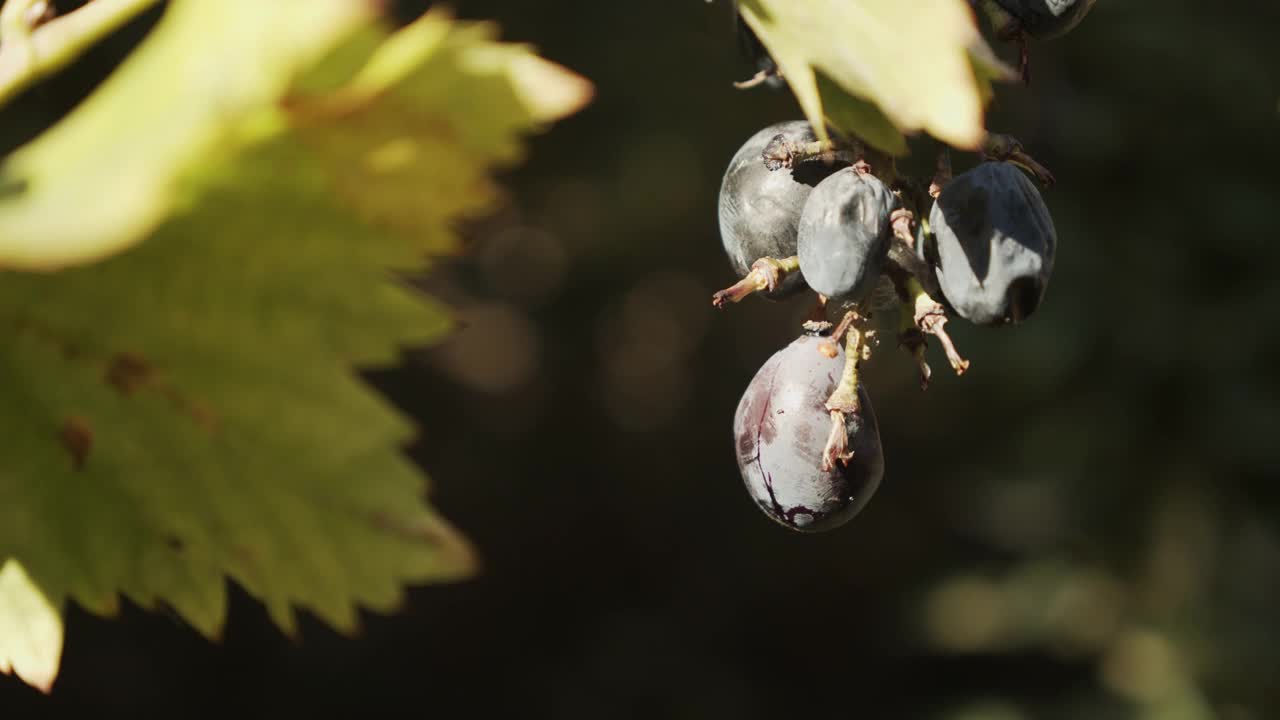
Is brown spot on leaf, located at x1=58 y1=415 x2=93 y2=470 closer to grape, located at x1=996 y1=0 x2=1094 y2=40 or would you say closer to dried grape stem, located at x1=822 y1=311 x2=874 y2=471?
dried grape stem, located at x1=822 y1=311 x2=874 y2=471

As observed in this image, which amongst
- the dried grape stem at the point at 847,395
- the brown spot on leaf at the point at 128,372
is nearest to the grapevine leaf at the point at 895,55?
the dried grape stem at the point at 847,395

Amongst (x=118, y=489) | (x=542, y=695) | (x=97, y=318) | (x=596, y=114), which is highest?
(x=97, y=318)

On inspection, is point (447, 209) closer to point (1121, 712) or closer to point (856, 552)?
point (1121, 712)

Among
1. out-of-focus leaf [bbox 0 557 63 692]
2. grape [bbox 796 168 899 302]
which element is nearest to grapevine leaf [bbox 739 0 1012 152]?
grape [bbox 796 168 899 302]

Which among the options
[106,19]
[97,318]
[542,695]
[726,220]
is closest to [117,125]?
[97,318]

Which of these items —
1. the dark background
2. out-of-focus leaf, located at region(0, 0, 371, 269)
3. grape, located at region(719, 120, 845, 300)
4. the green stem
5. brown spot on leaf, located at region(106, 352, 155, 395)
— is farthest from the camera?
the dark background

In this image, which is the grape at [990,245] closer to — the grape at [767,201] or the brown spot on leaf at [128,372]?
the grape at [767,201]

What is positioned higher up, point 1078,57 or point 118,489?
point 118,489

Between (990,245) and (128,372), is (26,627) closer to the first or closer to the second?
(128,372)
